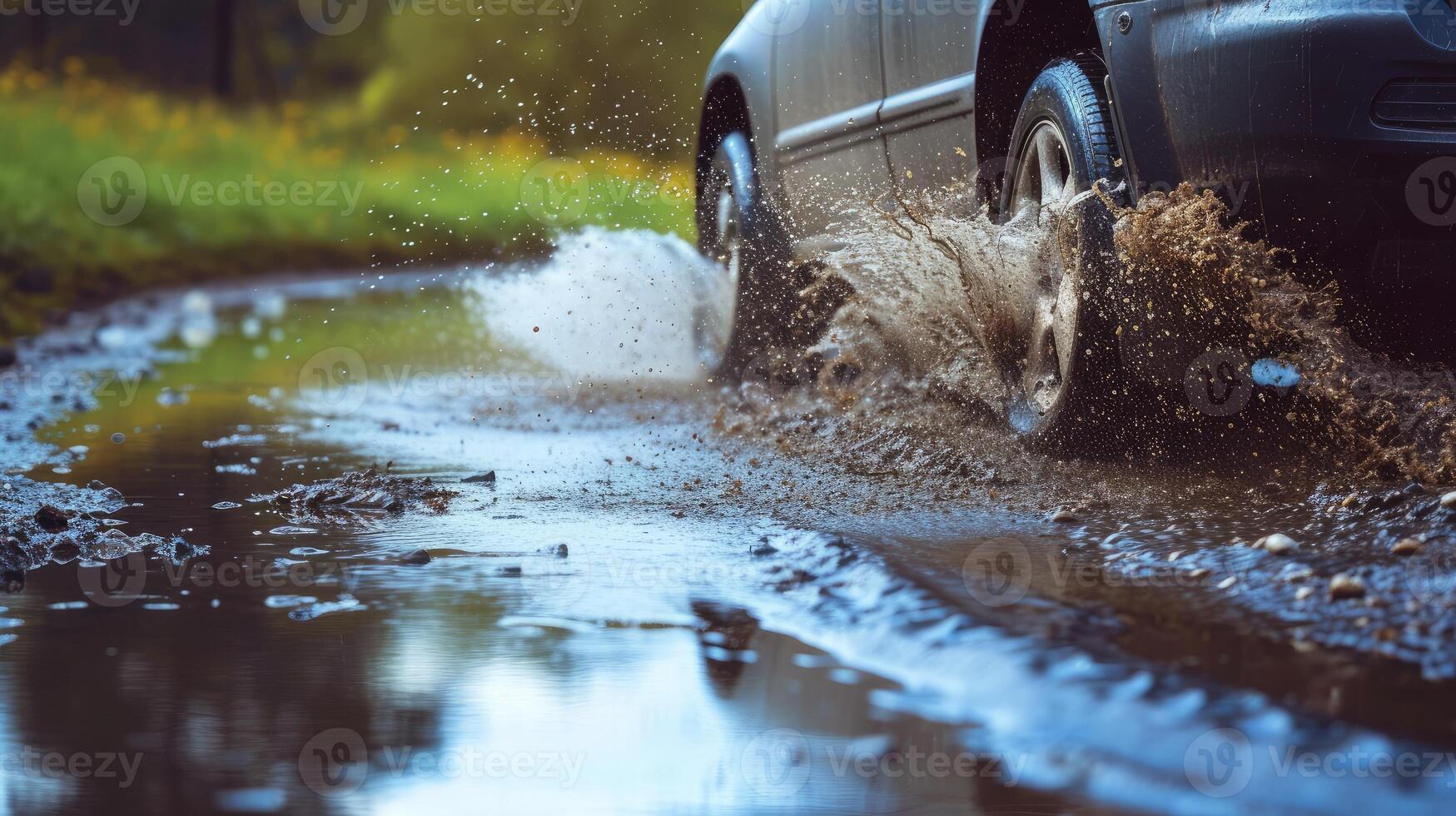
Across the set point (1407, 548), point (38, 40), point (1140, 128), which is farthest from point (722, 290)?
point (38, 40)

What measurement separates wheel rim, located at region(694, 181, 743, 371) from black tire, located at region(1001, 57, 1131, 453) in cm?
188

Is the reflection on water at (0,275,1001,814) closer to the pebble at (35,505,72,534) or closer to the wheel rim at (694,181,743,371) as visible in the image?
the pebble at (35,505,72,534)

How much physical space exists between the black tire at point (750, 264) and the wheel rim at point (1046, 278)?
1.57 m

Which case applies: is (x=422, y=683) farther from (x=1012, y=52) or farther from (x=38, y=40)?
(x=38, y=40)

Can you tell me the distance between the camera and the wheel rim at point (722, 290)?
5.75 m

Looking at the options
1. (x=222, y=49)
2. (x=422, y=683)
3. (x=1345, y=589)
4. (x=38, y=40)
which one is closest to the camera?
(x=422, y=683)

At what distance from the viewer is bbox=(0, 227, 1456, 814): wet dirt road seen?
74.0 inches

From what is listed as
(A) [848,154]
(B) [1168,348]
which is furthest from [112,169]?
(B) [1168,348]

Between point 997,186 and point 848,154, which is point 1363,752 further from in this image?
point 848,154

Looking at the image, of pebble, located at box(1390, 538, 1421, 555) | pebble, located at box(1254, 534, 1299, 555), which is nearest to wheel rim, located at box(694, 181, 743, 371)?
pebble, located at box(1254, 534, 1299, 555)

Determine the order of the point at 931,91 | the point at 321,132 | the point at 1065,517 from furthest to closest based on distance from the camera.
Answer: the point at 321,132, the point at 931,91, the point at 1065,517

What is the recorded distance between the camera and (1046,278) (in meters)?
3.82

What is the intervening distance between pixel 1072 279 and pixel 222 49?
709 inches

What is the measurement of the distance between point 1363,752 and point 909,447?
2.34 meters
